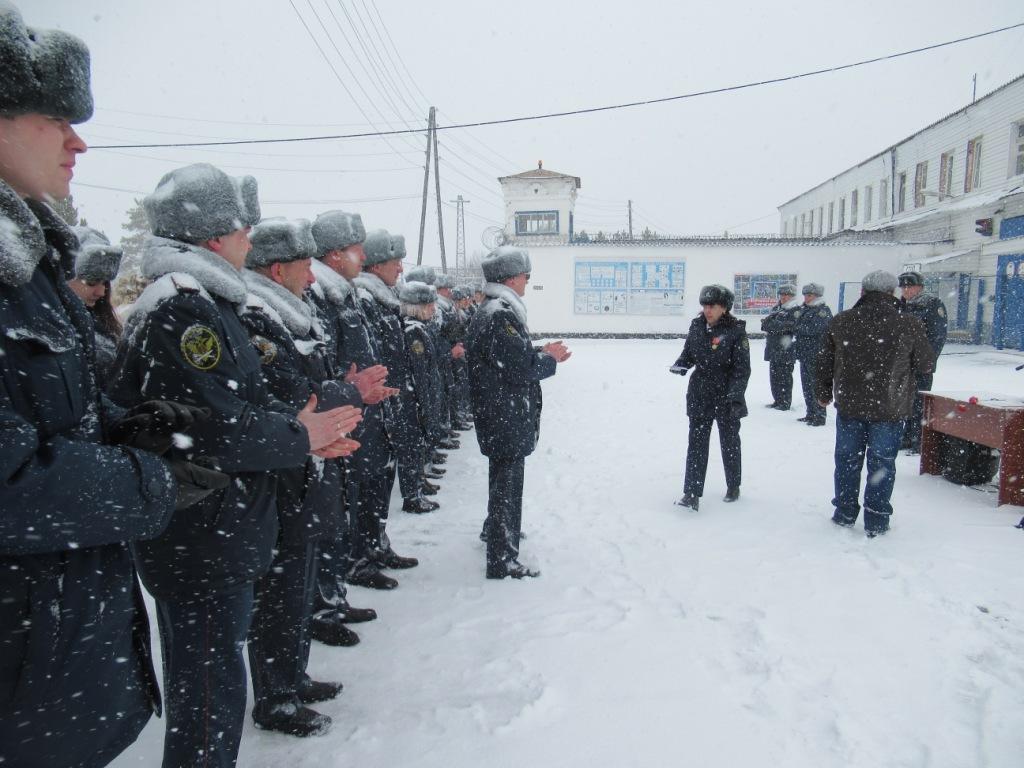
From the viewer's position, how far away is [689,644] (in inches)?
121

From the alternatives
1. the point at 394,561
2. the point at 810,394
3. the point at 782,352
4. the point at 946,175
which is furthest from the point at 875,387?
the point at 946,175

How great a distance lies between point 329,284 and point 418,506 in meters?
2.39

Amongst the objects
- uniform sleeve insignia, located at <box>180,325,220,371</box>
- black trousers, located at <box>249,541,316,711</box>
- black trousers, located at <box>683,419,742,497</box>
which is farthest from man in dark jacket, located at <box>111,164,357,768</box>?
black trousers, located at <box>683,419,742,497</box>

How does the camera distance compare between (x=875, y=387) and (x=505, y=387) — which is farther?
(x=875, y=387)

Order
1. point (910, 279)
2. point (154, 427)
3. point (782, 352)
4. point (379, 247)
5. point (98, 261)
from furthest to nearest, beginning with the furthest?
1. point (782, 352)
2. point (910, 279)
3. point (379, 247)
4. point (98, 261)
5. point (154, 427)

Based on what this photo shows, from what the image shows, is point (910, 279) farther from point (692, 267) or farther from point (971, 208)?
point (971, 208)

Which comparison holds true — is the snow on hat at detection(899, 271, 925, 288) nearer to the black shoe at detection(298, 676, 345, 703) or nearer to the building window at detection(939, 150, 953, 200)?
the black shoe at detection(298, 676, 345, 703)

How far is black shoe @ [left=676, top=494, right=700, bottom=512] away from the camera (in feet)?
16.8

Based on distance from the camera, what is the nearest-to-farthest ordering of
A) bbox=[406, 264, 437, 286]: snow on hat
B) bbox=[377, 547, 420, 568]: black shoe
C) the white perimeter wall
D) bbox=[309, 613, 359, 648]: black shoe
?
1. bbox=[309, 613, 359, 648]: black shoe
2. bbox=[377, 547, 420, 568]: black shoe
3. bbox=[406, 264, 437, 286]: snow on hat
4. the white perimeter wall

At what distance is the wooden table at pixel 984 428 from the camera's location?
488 centimetres

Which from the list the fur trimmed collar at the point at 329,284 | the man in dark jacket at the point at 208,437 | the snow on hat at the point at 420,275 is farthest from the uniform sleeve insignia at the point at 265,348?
the snow on hat at the point at 420,275

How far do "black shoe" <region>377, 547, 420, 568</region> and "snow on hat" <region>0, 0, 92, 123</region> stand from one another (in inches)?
125

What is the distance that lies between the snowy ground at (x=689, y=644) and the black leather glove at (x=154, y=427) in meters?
1.58

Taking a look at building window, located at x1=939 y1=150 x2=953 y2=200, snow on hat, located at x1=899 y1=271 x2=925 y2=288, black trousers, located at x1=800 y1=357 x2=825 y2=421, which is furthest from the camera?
building window, located at x1=939 y1=150 x2=953 y2=200
